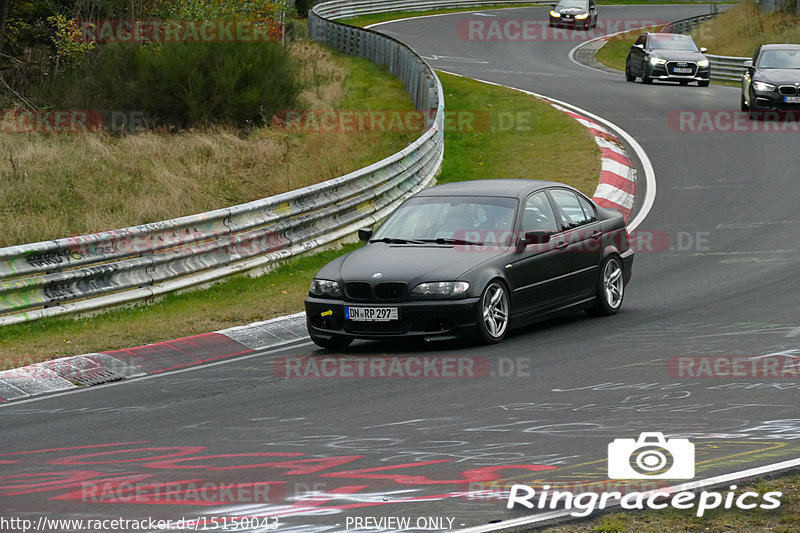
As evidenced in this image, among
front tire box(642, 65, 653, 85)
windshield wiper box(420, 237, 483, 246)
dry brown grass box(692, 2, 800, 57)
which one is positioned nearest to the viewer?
windshield wiper box(420, 237, 483, 246)

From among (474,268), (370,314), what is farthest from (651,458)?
(370,314)

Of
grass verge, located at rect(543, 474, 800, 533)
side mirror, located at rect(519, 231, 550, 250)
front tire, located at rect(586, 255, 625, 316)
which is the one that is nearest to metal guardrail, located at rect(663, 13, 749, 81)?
front tire, located at rect(586, 255, 625, 316)

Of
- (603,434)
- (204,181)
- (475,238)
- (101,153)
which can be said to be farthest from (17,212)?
(603,434)

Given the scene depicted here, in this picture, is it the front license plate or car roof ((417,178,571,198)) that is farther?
car roof ((417,178,571,198))

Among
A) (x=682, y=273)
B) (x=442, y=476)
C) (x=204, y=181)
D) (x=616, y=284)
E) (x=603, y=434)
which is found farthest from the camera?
(x=204, y=181)

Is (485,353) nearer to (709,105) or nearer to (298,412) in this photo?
(298,412)

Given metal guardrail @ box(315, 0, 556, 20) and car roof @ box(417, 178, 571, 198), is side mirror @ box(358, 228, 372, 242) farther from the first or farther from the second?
metal guardrail @ box(315, 0, 556, 20)

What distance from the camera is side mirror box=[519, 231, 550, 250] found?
1177 centimetres

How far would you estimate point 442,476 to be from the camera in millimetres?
6891

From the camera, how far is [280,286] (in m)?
15.0

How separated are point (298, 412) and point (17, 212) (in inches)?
405

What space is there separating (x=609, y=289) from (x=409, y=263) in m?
2.59

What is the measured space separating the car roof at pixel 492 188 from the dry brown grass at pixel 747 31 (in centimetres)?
3179

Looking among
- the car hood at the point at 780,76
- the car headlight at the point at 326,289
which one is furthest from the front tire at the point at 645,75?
the car headlight at the point at 326,289
